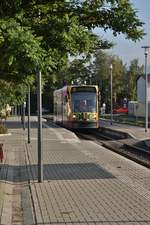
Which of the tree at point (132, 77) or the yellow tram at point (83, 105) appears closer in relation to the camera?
the yellow tram at point (83, 105)

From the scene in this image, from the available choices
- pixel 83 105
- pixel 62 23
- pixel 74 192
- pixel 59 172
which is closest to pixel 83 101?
pixel 83 105

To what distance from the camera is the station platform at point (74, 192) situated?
10.3 metres

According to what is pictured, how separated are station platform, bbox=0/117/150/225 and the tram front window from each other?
2189cm

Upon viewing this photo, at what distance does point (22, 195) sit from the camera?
43.7 feet

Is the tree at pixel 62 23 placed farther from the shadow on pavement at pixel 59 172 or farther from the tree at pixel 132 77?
the tree at pixel 132 77

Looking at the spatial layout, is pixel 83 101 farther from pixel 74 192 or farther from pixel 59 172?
pixel 74 192

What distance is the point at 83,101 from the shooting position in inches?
1754


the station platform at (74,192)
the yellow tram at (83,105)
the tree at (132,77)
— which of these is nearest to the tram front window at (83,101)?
the yellow tram at (83,105)

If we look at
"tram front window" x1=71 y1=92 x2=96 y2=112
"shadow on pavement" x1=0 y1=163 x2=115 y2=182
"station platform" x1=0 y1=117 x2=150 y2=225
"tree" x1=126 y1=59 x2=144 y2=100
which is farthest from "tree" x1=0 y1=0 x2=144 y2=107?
"tree" x1=126 y1=59 x2=144 y2=100

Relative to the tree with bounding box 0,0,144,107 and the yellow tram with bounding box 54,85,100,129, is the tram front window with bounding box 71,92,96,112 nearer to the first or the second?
the yellow tram with bounding box 54,85,100,129

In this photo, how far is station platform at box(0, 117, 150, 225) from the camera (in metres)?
10.3

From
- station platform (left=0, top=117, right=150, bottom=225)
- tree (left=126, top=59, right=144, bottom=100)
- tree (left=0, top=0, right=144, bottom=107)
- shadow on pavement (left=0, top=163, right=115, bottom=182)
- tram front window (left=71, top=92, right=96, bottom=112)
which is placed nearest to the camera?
station platform (left=0, top=117, right=150, bottom=225)

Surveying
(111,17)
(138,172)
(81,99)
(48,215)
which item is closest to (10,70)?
(111,17)

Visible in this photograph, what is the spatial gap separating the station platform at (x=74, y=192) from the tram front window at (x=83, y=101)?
21.9m
